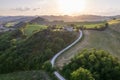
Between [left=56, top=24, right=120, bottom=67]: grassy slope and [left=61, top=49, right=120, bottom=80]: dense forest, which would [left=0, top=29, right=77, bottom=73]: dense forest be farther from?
[left=61, top=49, right=120, bottom=80]: dense forest

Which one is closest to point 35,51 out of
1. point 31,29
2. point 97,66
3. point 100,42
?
point 100,42

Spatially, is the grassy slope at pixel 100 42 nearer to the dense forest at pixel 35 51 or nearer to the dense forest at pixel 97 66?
the dense forest at pixel 35 51

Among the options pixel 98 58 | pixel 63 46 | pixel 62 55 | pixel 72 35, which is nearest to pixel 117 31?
pixel 72 35

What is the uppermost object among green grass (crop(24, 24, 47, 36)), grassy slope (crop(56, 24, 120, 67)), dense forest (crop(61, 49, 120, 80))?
dense forest (crop(61, 49, 120, 80))

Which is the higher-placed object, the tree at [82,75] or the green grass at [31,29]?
the tree at [82,75]

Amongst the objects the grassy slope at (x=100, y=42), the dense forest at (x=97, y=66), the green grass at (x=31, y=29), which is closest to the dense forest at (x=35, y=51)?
the grassy slope at (x=100, y=42)

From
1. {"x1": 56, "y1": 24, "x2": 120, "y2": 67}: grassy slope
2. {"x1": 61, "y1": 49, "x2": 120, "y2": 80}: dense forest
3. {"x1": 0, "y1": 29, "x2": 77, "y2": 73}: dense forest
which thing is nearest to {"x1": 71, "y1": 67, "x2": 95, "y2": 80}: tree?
{"x1": 61, "y1": 49, "x2": 120, "y2": 80}: dense forest

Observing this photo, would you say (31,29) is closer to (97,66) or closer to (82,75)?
(97,66)
